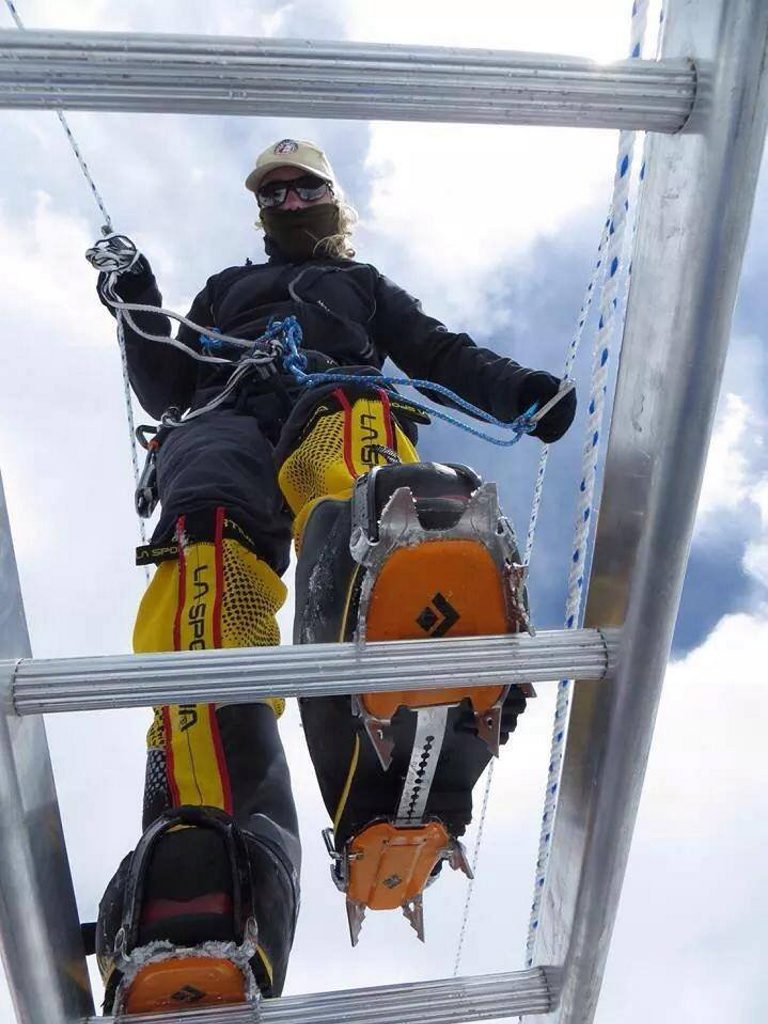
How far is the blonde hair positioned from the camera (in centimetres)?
249

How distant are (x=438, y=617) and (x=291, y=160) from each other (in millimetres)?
1714

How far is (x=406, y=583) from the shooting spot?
1089 millimetres

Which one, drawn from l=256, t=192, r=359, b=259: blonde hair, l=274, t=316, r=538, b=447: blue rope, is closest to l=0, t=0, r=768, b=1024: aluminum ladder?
l=274, t=316, r=538, b=447: blue rope

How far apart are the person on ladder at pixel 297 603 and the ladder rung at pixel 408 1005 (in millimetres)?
24

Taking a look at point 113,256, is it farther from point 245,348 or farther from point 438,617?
point 438,617

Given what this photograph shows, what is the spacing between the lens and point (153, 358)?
2139mm

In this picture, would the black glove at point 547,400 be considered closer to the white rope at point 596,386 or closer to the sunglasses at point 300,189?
the white rope at point 596,386

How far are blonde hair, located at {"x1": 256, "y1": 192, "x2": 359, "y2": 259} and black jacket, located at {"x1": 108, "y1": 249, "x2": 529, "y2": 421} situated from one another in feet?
0.15

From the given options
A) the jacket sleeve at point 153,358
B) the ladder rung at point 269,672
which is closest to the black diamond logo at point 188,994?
the ladder rung at point 269,672

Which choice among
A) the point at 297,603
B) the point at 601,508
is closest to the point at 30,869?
the point at 297,603

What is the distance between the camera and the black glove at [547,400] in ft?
5.42

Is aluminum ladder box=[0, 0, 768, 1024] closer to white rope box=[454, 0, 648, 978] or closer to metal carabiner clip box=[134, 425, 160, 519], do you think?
white rope box=[454, 0, 648, 978]

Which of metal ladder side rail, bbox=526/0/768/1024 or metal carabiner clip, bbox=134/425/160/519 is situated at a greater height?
metal carabiner clip, bbox=134/425/160/519

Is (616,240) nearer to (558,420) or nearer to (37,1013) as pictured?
(558,420)
